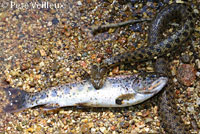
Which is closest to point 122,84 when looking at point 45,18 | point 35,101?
point 35,101

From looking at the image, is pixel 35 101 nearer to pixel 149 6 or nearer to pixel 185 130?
pixel 185 130

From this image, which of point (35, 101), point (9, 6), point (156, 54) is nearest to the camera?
point (35, 101)

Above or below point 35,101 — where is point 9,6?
above

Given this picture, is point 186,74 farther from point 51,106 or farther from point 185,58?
point 51,106

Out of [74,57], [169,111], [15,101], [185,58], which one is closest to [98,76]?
[74,57]

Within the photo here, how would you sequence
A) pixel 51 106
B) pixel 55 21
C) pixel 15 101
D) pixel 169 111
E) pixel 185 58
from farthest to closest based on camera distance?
pixel 55 21, pixel 185 58, pixel 15 101, pixel 51 106, pixel 169 111

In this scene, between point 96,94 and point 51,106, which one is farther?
point 51,106
